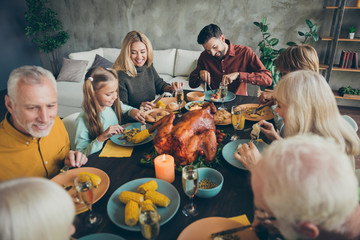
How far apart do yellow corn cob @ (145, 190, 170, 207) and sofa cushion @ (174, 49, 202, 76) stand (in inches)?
149

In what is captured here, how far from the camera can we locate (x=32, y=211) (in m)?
0.53

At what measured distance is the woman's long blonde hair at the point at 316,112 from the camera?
1.19 m

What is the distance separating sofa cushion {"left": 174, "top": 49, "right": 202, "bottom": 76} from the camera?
15.1ft

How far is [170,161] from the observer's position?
1.21 m

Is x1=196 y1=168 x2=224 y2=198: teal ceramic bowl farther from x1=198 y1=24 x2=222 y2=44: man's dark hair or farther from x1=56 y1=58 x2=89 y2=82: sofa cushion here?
x1=56 y1=58 x2=89 y2=82: sofa cushion

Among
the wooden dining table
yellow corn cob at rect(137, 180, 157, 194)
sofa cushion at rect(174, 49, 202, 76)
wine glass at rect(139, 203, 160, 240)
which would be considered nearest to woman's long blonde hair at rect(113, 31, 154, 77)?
the wooden dining table

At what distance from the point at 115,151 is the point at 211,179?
66cm

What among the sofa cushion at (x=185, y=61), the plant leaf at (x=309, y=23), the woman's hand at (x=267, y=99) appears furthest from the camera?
the sofa cushion at (x=185, y=61)

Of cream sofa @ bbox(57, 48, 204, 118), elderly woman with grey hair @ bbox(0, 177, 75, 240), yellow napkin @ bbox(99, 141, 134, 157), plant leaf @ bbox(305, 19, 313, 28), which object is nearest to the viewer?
elderly woman with grey hair @ bbox(0, 177, 75, 240)

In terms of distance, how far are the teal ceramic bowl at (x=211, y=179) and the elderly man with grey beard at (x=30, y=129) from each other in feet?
2.32

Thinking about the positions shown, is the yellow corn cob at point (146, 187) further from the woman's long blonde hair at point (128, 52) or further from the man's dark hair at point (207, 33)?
the man's dark hair at point (207, 33)

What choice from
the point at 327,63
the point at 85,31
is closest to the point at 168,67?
the point at 85,31

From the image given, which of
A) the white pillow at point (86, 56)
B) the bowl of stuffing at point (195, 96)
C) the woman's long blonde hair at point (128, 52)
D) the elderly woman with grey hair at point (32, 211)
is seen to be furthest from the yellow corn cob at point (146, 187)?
the white pillow at point (86, 56)

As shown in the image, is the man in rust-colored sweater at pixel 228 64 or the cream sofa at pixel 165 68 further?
A: the cream sofa at pixel 165 68
